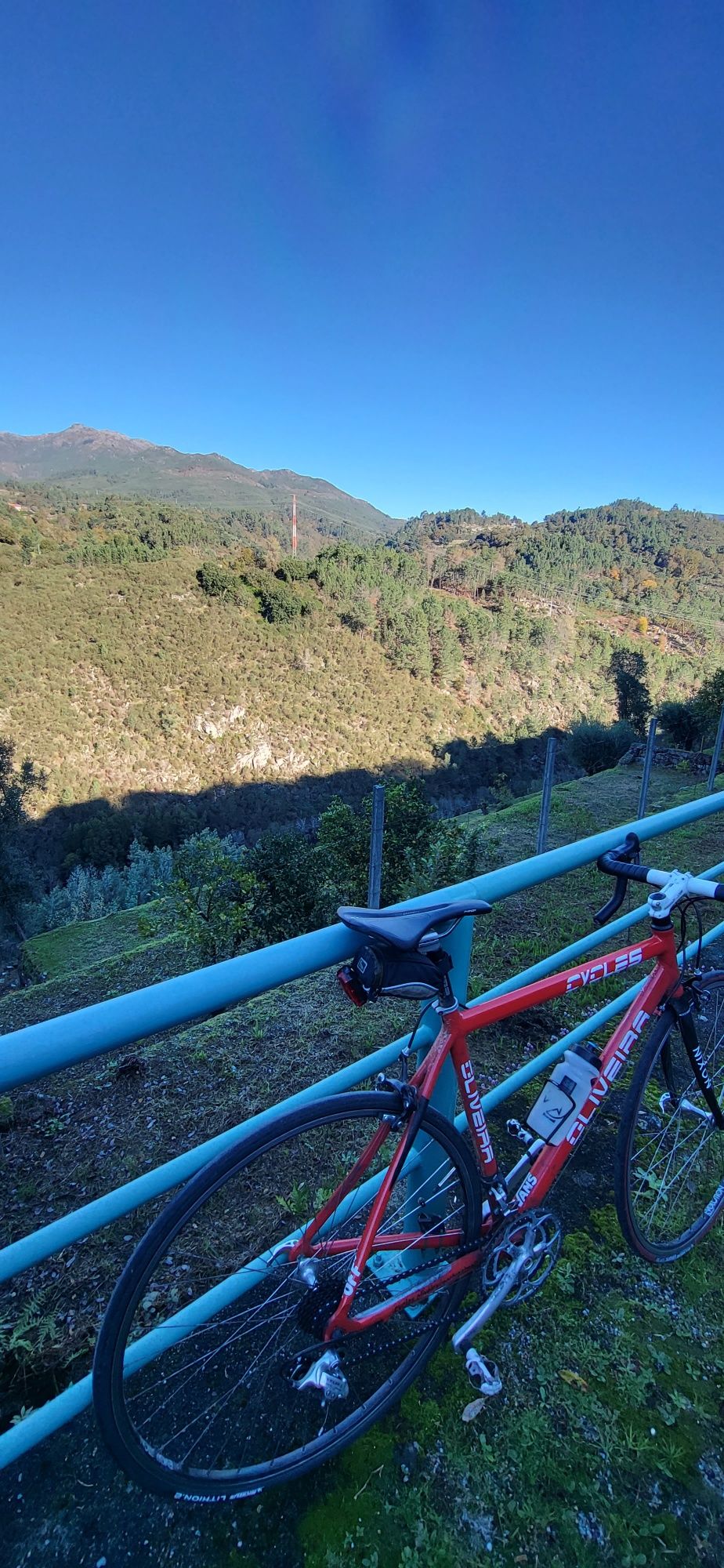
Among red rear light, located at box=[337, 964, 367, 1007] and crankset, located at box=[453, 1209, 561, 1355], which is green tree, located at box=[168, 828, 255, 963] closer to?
crankset, located at box=[453, 1209, 561, 1355]

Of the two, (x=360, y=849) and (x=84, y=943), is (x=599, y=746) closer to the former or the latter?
(x=360, y=849)

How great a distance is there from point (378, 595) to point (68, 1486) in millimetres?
50700

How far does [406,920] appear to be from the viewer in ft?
3.32

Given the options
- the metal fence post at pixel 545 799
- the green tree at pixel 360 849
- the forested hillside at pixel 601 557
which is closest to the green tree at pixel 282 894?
the green tree at pixel 360 849

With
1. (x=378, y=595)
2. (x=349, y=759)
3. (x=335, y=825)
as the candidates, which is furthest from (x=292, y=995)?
(x=378, y=595)

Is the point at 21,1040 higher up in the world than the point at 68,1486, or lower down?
higher up

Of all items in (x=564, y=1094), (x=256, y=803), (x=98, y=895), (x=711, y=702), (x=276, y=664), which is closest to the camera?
(x=564, y=1094)

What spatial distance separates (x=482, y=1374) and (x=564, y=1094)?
56cm

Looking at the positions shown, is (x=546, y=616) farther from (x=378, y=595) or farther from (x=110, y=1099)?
(x=110, y=1099)

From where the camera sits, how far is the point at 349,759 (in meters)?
38.8

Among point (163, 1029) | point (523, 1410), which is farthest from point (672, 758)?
point (163, 1029)

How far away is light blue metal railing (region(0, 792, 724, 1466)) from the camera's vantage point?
0.70m

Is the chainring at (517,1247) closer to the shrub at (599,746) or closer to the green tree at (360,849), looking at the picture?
the green tree at (360,849)

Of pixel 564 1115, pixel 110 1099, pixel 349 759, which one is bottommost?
pixel 349 759
